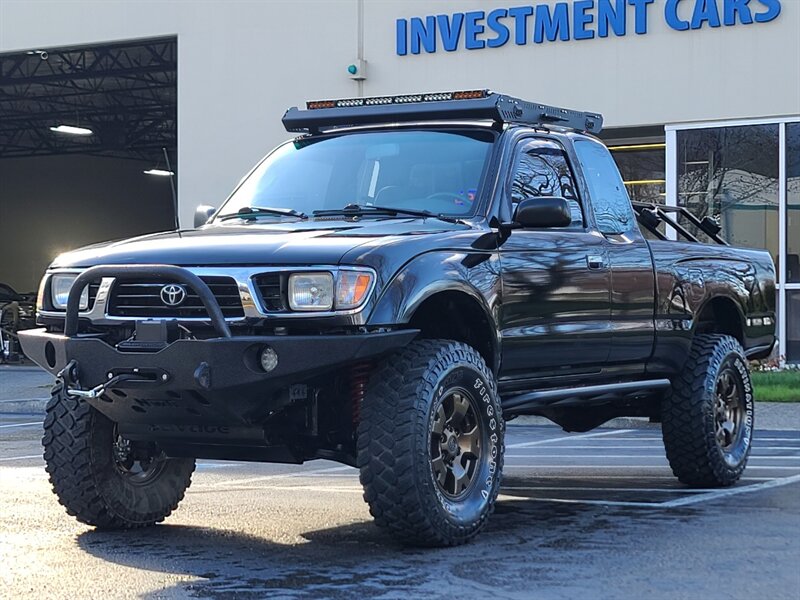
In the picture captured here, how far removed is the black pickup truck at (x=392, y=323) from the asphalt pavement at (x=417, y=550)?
31cm

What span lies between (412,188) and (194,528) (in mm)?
2013

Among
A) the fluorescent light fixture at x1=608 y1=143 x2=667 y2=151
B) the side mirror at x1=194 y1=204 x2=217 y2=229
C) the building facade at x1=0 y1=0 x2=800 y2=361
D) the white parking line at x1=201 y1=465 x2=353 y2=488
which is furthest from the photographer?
the fluorescent light fixture at x1=608 y1=143 x2=667 y2=151

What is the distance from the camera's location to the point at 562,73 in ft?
68.1

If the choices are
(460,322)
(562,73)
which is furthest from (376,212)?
(562,73)

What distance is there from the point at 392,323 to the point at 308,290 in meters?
0.39

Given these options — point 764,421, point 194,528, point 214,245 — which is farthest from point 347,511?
point 764,421

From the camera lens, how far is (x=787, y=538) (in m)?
6.66

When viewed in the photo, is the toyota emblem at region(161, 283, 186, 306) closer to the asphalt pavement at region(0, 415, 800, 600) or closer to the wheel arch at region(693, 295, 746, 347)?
the asphalt pavement at region(0, 415, 800, 600)

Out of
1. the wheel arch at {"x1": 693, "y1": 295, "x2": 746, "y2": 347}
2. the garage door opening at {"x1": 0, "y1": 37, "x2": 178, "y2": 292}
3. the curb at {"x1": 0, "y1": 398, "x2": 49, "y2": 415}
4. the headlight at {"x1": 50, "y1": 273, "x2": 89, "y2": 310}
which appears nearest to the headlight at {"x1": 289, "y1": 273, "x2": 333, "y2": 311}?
the headlight at {"x1": 50, "y1": 273, "x2": 89, "y2": 310}

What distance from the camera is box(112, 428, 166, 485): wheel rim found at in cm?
714

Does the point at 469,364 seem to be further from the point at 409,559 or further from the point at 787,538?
the point at 787,538

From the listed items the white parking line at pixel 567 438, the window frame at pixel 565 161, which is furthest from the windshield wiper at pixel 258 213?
the white parking line at pixel 567 438

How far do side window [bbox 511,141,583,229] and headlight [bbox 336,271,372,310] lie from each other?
1557 mm

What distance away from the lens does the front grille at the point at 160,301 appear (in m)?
6.13
